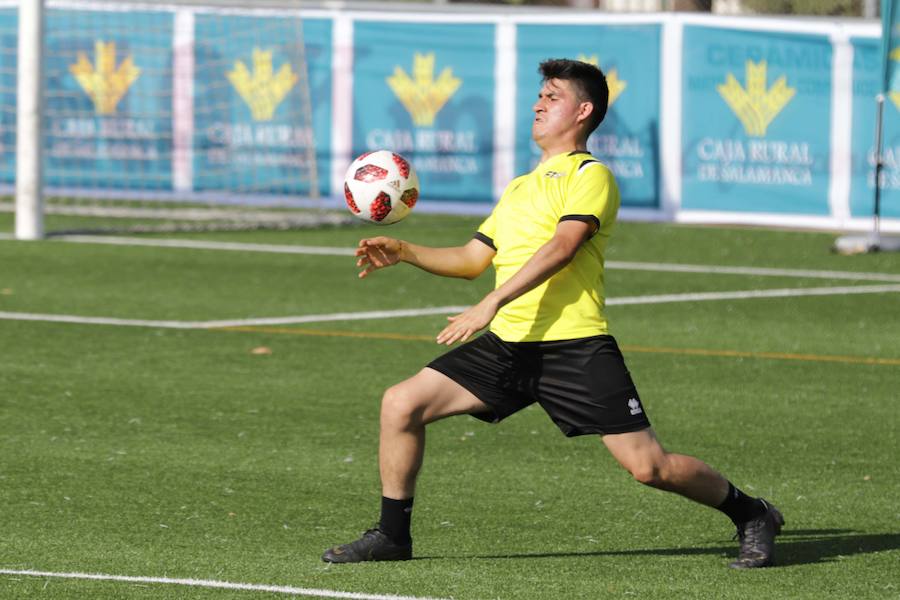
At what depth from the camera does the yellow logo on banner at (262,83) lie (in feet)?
78.2

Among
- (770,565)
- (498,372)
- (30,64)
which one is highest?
(30,64)

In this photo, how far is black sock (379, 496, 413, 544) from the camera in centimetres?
691

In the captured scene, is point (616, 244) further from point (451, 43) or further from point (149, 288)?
point (149, 288)

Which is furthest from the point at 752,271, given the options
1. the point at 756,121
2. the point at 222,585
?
the point at 222,585

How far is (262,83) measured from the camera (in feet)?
78.6

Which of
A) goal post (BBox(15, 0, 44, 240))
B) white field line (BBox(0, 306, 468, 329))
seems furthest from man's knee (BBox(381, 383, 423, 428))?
goal post (BBox(15, 0, 44, 240))

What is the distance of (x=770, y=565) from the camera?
23.0 feet

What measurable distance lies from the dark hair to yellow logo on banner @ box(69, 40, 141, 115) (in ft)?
59.7

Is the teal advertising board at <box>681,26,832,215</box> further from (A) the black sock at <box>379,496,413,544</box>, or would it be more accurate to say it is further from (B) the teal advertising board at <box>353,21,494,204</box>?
(A) the black sock at <box>379,496,413,544</box>

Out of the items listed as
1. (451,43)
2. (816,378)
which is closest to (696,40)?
(451,43)

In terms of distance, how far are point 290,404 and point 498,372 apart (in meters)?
Result: 3.83

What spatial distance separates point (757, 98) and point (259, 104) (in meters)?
6.62

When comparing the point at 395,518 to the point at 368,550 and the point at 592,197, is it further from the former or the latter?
the point at 592,197

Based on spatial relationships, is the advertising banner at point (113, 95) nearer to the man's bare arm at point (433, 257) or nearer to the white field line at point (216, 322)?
the white field line at point (216, 322)
